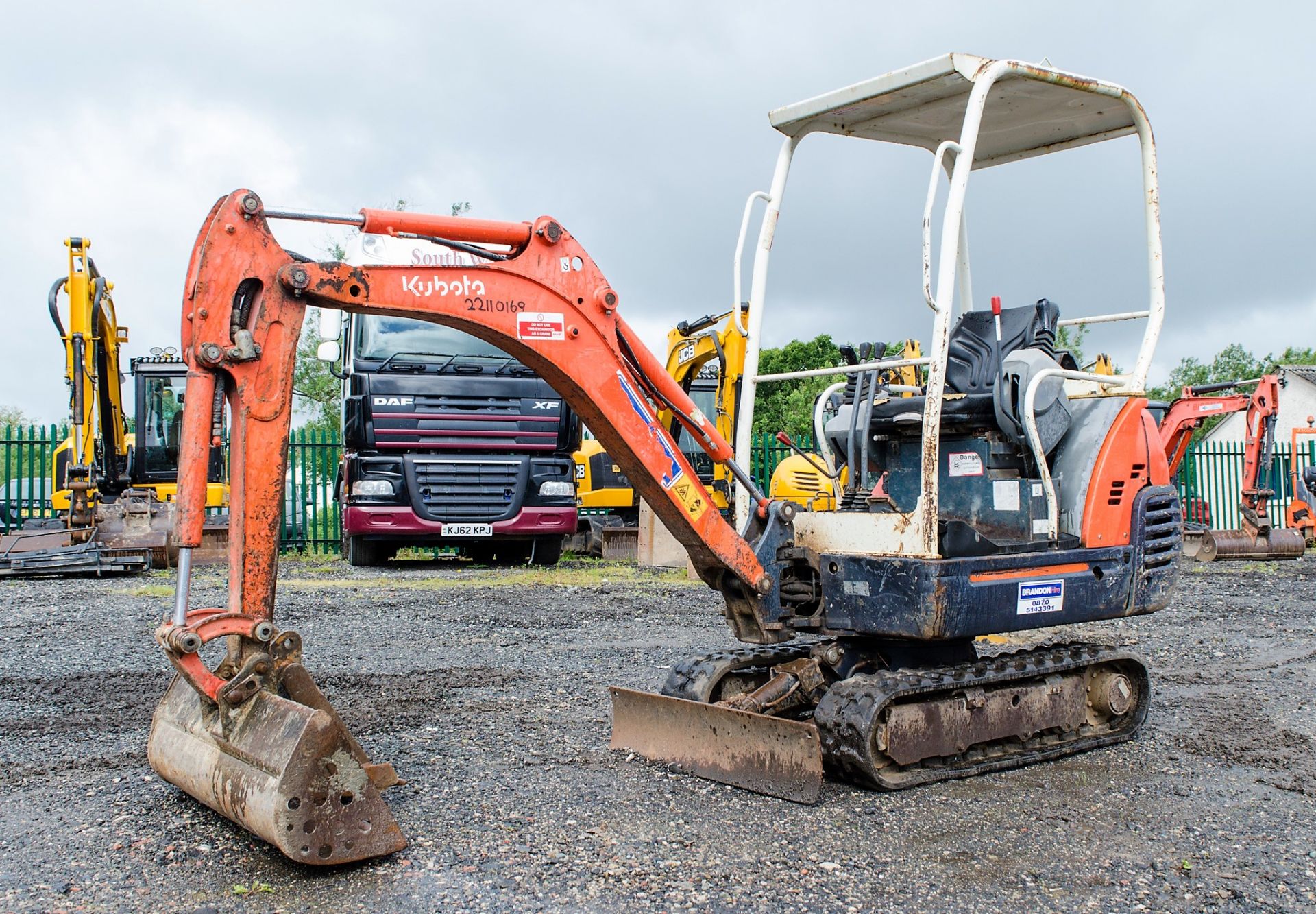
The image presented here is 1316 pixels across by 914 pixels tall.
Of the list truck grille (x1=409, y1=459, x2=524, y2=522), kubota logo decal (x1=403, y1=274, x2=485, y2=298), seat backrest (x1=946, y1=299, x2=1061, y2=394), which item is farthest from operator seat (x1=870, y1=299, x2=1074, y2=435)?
truck grille (x1=409, y1=459, x2=524, y2=522)

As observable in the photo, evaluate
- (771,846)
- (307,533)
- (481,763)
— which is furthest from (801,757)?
(307,533)

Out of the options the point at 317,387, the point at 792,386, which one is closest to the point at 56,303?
the point at 317,387

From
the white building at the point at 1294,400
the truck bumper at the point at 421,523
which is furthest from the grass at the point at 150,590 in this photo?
the white building at the point at 1294,400

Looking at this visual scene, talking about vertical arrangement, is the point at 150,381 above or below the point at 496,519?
above

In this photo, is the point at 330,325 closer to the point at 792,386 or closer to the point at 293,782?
the point at 293,782

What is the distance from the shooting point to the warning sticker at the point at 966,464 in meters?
5.51

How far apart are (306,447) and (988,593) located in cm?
1556

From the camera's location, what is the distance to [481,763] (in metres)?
5.11

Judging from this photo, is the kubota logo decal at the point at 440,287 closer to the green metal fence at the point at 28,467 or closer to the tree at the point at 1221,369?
the green metal fence at the point at 28,467

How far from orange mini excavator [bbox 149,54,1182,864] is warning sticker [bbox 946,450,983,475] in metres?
0.01

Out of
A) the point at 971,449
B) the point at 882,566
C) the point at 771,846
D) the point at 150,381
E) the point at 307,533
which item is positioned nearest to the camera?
the point at 771,846

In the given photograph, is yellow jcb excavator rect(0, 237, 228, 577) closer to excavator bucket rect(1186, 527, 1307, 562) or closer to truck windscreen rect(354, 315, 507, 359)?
truck windscreen rect(354, 315, 507, 359)

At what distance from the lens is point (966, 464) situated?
18.2 ft

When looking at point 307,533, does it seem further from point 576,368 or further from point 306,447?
point 576,368
